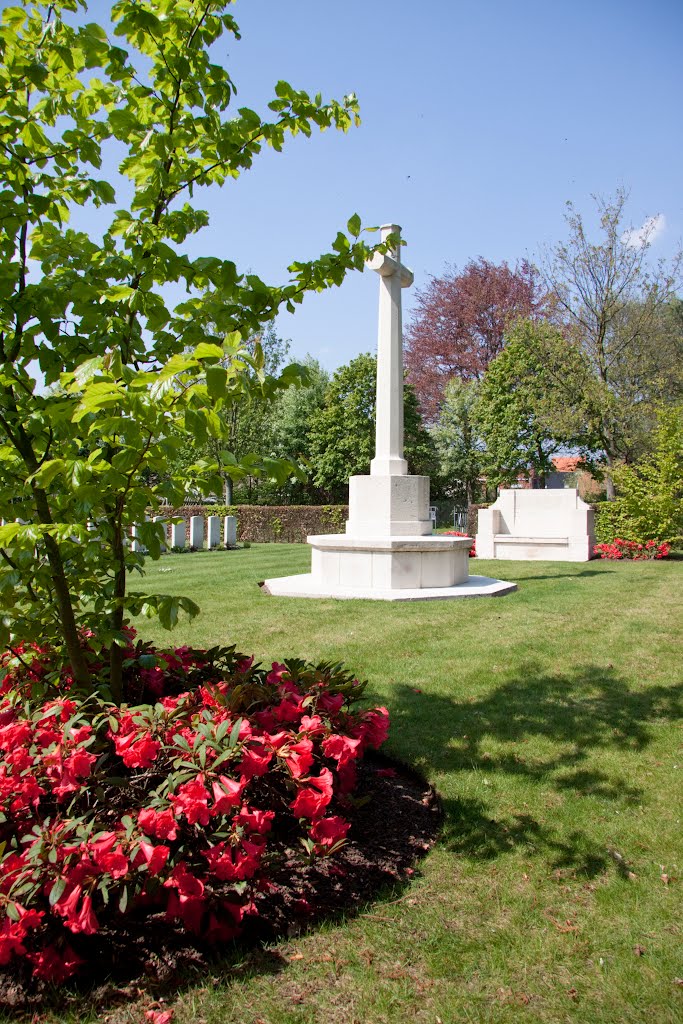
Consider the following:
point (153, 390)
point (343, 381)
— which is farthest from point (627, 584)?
point (343, 381)

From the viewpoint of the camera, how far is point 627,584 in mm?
10172

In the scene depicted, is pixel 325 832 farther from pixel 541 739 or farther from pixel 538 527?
pixel 538 527

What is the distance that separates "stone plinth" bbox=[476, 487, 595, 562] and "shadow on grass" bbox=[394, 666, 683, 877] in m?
10.4

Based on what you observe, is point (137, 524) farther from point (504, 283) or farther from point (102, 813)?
point (504, 283)

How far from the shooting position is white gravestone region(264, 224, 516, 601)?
29.5ft

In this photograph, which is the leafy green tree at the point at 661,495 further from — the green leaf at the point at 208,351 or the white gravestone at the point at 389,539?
the green leaf at the point at 208,351

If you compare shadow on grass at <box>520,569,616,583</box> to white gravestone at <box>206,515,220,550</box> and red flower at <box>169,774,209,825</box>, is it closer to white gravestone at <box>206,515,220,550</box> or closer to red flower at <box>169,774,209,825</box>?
red flower at <box>169,774,209,825</box>

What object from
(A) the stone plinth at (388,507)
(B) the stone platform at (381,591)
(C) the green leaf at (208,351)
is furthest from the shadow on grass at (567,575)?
(C) the green leaf at (208,351)

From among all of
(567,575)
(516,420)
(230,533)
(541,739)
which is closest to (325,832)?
(541,739)

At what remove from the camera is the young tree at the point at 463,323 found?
121 feet

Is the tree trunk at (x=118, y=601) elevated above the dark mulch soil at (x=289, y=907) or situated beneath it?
elevated above

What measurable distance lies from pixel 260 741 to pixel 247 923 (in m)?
0.65

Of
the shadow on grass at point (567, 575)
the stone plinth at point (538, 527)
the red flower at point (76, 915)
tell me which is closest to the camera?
the red flower at point (76, 915)

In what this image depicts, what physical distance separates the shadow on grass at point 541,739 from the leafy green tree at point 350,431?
2465 cm
